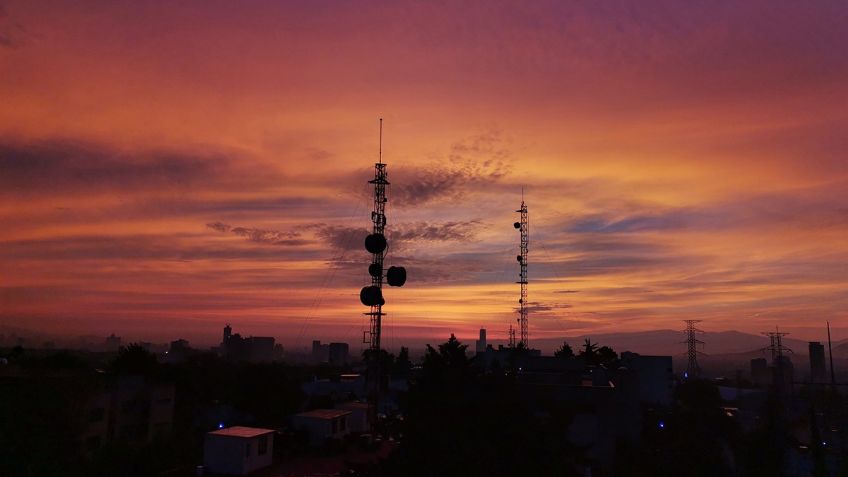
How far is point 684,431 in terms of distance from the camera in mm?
51906

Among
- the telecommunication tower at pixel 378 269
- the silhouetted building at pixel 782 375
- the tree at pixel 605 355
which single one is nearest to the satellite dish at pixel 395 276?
the telecommunication tower at pixel 378 269

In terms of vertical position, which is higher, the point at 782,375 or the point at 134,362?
the point at 134,362

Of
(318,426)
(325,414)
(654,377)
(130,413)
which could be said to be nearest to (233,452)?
(318,426)

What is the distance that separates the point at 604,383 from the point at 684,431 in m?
12.6

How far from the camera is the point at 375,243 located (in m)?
44.9

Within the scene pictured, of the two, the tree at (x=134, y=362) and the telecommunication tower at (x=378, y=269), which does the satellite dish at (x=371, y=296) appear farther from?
the tree at (x=134, y=362)

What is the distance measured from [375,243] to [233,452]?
1917cm

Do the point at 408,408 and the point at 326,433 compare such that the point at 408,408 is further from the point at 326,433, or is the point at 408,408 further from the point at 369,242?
the point at 369,242

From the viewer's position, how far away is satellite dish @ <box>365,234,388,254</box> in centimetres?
4494

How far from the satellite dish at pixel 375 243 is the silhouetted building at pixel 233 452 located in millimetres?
16850

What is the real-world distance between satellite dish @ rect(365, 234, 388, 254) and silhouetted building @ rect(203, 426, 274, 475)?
16.8 m

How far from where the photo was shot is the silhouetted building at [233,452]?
1283 inches

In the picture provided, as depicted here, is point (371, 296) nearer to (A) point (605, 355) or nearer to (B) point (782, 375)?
→ (A) point (605, 355)

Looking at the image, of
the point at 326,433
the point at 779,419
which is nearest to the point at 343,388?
the point at 326,433
